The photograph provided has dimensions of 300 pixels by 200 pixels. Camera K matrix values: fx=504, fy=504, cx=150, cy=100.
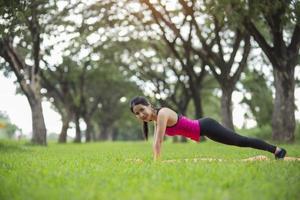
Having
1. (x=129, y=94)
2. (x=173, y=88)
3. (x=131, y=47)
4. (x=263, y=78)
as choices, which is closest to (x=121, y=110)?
(x=129, y=94)

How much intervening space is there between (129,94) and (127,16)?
2448cm

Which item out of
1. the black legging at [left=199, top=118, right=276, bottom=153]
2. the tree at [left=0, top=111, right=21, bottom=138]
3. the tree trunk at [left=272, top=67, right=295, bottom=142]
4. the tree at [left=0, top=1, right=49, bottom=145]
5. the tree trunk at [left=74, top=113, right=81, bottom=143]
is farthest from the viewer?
the tree at [left=0, top=111, right=21, bottom=138]

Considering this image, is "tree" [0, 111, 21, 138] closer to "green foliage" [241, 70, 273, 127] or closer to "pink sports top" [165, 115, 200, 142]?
"green foliage" [241, 70, 273, 127]

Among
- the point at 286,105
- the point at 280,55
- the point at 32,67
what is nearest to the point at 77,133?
the point at 32,67

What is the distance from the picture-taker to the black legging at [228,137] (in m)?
9.12

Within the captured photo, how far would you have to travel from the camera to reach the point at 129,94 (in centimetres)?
5259

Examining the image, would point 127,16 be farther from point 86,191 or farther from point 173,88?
point 86,191

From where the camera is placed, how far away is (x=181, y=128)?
30.7 ft

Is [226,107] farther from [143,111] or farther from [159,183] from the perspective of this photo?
[159,183]

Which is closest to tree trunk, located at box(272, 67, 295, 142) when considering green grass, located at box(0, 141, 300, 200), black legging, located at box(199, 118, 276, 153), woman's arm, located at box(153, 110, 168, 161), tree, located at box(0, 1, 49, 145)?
tree, located at box(0, 1, 49, 145)

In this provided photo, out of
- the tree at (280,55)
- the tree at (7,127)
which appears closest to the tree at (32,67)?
the tree at (280,55)

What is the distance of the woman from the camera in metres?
8.86

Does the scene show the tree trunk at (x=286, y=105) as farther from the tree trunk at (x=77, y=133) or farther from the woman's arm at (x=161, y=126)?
the tree trunk at (x=77, y=133)

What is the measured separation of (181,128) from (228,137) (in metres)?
0.88
